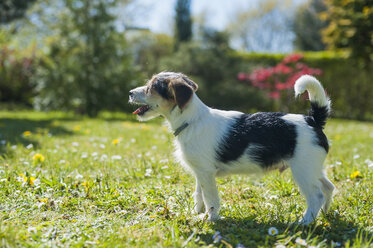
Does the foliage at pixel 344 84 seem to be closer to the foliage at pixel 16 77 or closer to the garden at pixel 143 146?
the garden at pixel 143 146

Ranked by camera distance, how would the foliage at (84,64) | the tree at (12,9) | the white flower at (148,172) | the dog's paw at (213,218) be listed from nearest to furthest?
the dog's paw at (213,218) → the white flower at (148,172) → the tree at (12,9) → the foliage at (84,64)

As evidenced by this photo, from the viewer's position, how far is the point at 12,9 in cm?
1064

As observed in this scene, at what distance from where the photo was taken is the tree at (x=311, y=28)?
109ft

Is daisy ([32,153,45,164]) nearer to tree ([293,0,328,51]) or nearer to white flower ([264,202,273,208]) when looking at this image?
white flower ([264,202,273,208])

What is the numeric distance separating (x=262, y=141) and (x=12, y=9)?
34.0 feet

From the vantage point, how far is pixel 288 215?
332cm

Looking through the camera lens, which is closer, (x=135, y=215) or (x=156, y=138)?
(x=135, y=215)

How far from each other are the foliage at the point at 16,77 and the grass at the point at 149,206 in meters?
12.1

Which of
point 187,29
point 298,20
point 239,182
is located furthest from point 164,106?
point 298,20

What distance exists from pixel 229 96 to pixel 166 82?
11.8 metres

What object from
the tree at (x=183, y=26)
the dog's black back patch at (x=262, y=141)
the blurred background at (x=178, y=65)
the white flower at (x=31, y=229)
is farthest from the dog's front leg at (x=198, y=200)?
the tree at (x=183, y=26)

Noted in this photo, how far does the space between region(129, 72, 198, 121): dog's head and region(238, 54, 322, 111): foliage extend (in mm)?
11594

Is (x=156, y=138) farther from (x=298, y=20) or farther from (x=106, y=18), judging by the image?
(x=298, y=20)

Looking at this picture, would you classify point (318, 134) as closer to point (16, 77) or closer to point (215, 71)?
point (215, 71)
